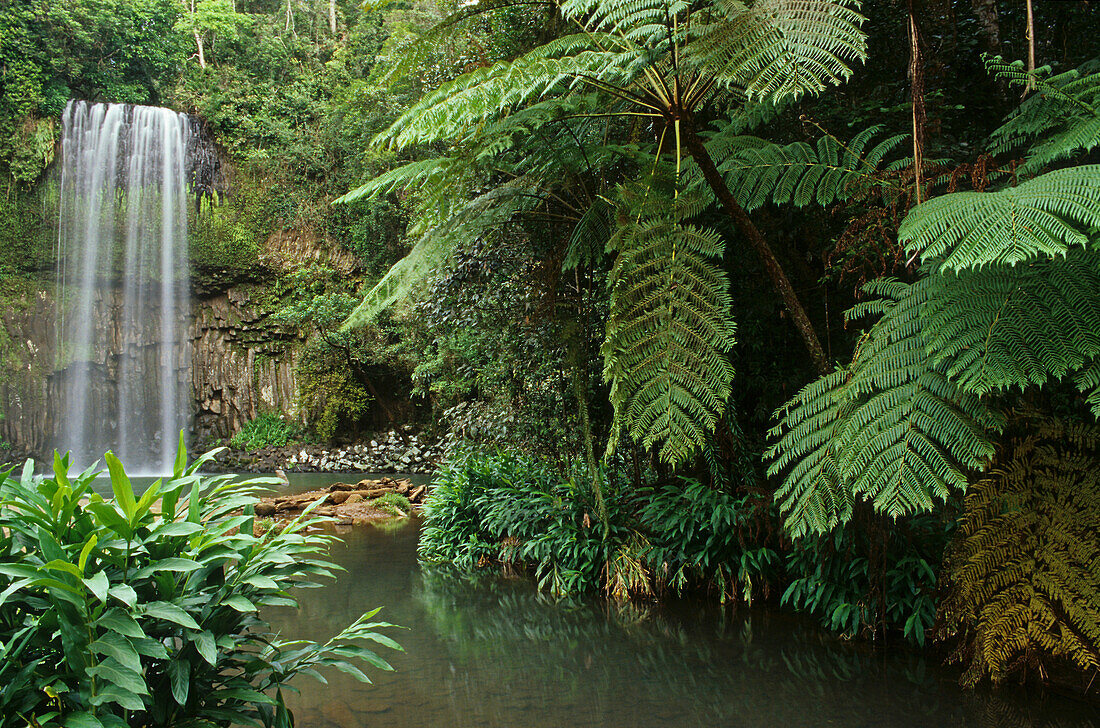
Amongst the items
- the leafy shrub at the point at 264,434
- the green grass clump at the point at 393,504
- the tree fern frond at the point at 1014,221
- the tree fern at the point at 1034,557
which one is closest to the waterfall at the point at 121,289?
the leafy shrub at the point at 264,434

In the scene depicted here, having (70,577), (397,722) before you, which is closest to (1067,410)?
(397,722)

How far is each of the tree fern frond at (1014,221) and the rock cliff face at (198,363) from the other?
1483 centimetres

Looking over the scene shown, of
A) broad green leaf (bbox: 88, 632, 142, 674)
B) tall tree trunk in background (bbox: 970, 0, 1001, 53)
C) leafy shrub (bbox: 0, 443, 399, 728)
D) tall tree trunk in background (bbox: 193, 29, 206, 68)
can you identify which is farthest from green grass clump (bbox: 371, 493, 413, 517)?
tall tree trunk in background (bbox: 193, 29, 206, 68)

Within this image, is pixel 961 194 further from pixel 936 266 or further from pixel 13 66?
pixel 13 66

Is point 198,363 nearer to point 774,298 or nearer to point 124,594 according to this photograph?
point 774,298

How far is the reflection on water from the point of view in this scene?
2828 mm

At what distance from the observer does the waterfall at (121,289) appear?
1496 centimetres

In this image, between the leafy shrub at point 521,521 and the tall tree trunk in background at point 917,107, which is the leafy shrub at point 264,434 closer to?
the leafy shrub at point 521,521

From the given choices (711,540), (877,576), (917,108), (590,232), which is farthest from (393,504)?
(917,108)

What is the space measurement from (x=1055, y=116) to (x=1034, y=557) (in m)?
1.84

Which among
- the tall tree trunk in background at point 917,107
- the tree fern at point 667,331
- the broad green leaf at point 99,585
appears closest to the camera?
the broad green leaf at point 99,585

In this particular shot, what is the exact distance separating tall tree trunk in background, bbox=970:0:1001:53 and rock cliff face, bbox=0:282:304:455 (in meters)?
14.2

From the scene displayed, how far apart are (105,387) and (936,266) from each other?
55.5 feet

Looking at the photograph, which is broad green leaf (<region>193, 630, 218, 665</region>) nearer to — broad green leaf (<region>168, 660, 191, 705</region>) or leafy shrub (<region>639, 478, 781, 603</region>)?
broad green leaf (<region>168, 660, 191, 705</region>)
